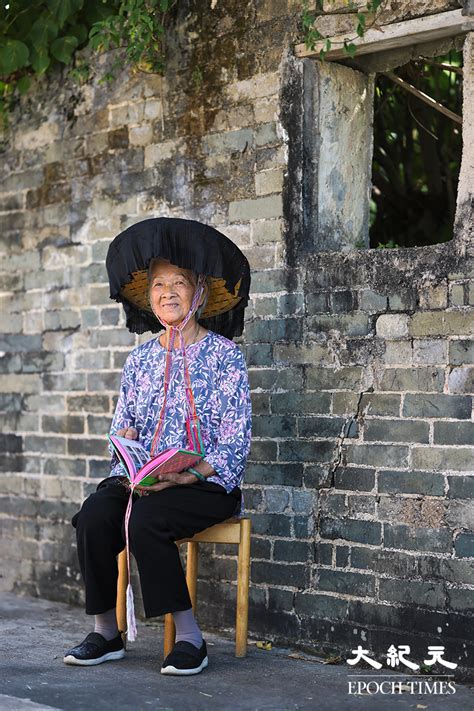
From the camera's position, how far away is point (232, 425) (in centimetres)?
478

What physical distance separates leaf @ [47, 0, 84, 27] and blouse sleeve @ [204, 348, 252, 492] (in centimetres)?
223

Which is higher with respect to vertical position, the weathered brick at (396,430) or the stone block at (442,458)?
the weathered brick at (396,430)

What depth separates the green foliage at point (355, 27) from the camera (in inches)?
198

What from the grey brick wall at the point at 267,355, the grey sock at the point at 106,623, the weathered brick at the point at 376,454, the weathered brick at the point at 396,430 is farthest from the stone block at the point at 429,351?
the grey sock at the point at 106,623

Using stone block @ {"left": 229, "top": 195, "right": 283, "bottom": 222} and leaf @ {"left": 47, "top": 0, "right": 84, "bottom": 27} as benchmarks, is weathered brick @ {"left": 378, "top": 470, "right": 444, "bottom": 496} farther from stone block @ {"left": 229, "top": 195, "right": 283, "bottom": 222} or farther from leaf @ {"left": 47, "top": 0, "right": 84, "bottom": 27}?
leaf @ {"left": 47, "top": 0, "right": 84, "bottom": 27}

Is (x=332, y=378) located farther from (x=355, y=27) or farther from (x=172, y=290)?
(x=355, y=27)

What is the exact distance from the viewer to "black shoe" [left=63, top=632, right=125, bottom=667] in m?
4.73

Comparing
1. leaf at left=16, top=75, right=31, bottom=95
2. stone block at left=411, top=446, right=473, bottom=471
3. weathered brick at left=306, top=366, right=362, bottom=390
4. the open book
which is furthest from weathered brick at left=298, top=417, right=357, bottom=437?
leaf at left=16, top=75, right=31, bottom=95

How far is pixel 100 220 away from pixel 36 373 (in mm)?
952

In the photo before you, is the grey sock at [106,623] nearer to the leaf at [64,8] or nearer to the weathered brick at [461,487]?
the weathered brick at [461,487]

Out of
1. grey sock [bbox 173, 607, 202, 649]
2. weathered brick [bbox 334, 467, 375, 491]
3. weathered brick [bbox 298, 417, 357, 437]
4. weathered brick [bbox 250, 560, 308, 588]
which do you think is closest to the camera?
grey sock [bbox 173, 607, 202, 649]

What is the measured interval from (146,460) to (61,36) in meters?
2.69

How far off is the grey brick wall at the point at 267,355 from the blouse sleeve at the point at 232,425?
0.52 metres

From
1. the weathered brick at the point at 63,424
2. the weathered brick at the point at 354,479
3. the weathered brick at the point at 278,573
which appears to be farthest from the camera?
the weathered brick at the point at 63,424
